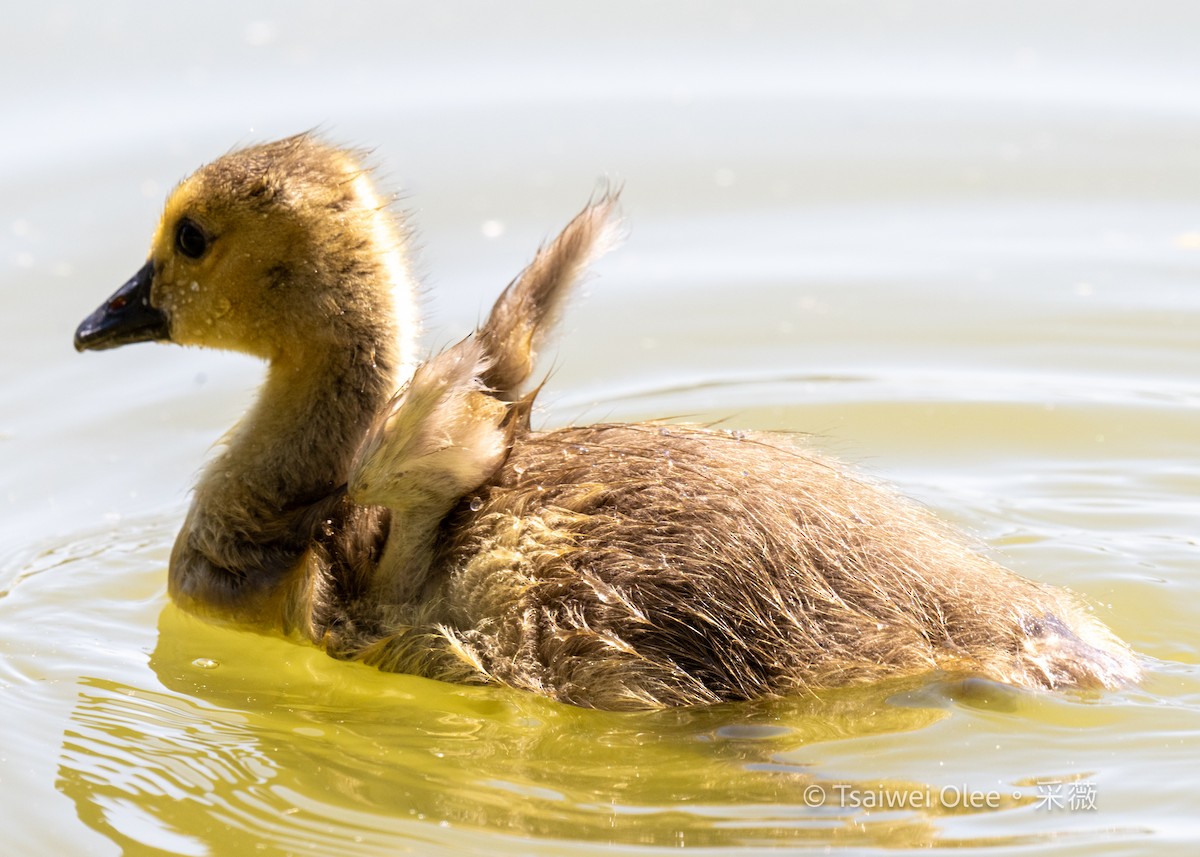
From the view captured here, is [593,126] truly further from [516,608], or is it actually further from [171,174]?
[516,608]

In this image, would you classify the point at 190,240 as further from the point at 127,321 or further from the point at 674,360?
the point at 674,360

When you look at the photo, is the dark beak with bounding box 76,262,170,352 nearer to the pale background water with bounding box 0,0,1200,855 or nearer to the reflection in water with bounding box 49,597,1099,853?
the pale background water with bounding box 0,0,1200,855

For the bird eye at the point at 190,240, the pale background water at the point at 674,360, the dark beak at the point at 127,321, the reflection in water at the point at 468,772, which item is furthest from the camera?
the dark beak at the point at 127,321

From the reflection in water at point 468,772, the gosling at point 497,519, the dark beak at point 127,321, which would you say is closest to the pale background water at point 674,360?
the reflection in water at point 468,772

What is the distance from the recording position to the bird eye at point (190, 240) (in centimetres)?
619

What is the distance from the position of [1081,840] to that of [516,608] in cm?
173

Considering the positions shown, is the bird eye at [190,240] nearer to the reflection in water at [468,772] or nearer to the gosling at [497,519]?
the gosling at [497,519]

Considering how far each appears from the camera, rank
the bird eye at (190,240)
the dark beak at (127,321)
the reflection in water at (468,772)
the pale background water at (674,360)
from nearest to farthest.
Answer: the reflection in water at (468,772)
the pale background water at (674,360)
the bird eye at (190,240)
the dark beak at (127,321)

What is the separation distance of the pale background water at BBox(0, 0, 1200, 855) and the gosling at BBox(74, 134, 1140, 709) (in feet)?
0.55

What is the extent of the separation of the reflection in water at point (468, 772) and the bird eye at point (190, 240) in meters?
1.52

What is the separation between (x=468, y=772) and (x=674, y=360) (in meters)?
3.07

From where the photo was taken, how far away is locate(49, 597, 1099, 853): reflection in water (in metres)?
5.04

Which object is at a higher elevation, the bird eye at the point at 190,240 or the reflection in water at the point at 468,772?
the bird eye at the point at 190,240

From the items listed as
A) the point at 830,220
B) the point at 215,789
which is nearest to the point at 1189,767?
the point at 215,789
